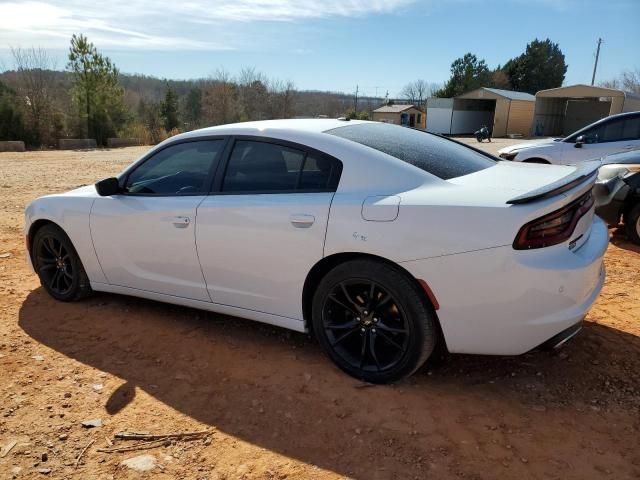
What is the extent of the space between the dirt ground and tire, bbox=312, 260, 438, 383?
6.1 inches

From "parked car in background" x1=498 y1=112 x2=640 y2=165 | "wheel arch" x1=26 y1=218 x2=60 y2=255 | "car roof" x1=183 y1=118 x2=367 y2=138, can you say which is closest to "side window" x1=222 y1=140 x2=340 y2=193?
"car roof" x1=183 y1=118 x2=367 y2=138

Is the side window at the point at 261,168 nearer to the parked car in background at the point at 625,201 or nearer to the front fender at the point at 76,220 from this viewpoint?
the front fender at the point at 76,220

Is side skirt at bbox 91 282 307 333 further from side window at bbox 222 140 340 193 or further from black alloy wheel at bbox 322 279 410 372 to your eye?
side window at bbox 222 140 340 193

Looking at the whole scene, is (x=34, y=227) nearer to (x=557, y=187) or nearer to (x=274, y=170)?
(x=274, y=170)

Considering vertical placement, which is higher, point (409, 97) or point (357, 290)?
point (409, 97)

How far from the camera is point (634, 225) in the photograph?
18.7ft

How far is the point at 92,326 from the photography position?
396 cm

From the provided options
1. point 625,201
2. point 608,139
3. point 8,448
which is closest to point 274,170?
point 8,448

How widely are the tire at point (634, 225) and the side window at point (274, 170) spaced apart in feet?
14.7

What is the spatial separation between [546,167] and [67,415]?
134 inches

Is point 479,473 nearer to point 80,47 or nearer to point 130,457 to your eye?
point 130,457

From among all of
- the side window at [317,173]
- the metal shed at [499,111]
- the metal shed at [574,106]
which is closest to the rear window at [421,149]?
the side window at [317,173]

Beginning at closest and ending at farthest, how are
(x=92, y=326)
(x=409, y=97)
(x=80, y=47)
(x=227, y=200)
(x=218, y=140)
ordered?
1. (x=227, y=200)
2. (x=218, y=140)
3. (x=92, y=326)
4. (x=80, y=47)
5. (x=409, y=97)

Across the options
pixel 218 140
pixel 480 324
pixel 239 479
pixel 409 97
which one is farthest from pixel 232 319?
pixel 409 97
